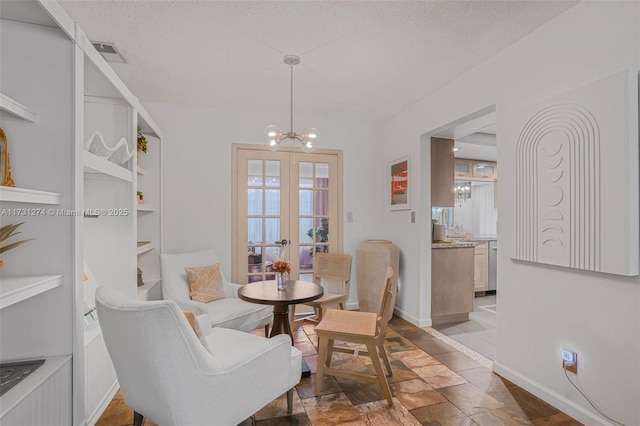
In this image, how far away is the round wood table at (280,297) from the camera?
2.27 meters

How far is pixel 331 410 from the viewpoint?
79.2 inches

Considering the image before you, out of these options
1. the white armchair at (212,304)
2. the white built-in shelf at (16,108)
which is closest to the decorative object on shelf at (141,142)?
the white armchair at (212,304)

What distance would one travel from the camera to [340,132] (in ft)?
13.7

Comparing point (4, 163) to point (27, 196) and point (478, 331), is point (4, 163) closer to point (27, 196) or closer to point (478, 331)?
point (27, 196)

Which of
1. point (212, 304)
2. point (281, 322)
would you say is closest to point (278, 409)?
point (281, 322)

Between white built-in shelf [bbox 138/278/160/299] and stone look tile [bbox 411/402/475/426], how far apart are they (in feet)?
7.73

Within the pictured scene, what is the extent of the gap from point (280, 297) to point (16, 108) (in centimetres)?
178

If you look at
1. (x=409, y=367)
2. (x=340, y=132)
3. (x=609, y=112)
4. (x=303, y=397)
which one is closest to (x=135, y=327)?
(x=303, y=397)

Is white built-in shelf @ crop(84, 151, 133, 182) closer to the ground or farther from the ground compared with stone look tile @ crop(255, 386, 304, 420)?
farther from the ground

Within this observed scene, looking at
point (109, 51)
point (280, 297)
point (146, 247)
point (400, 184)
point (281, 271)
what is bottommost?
point (280, 297)

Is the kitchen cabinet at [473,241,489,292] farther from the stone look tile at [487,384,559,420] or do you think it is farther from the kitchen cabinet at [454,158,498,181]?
the stone look tile at [487,384,559,420]

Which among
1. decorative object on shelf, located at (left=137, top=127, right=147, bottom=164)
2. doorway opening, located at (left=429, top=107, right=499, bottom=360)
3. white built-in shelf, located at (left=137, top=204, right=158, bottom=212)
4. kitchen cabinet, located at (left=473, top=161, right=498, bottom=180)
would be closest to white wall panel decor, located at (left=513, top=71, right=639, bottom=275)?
doorway opening, located at (left=429, top=107, right=499, bottom=360)

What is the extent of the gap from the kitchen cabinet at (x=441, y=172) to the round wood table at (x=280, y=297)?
6.62 feet

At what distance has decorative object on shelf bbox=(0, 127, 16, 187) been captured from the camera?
140cm
